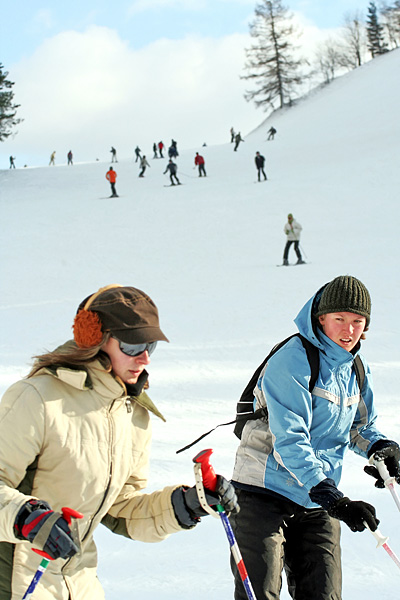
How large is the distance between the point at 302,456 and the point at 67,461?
978 mm

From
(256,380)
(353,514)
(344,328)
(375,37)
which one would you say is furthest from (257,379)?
(375,37)

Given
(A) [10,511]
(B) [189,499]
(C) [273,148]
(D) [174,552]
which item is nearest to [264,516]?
(B) [189,499]

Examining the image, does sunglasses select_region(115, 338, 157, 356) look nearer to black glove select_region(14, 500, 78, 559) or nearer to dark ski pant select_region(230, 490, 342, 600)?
black glove select_region(14, 500, 78, 559)

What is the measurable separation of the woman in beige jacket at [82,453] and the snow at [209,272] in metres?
1.56

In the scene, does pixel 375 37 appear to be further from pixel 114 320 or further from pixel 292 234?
pixel 114 320

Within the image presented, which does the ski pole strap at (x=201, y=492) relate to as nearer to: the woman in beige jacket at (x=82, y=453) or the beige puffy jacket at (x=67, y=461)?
the woman in beige jacket at (x=82, y=453)

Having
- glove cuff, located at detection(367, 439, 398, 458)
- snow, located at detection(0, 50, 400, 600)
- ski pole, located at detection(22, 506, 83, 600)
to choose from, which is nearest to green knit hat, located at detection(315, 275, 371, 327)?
glove cuff, located at detection(367, 439, 398, 458)

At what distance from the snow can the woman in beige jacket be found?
1562 mm

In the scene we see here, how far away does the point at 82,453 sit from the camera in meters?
2.02

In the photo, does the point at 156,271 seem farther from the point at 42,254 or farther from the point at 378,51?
the point at 378,51

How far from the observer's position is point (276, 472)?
2.71 m

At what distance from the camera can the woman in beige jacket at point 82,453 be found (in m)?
1.90

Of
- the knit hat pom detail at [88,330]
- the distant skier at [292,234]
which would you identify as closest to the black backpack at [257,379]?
the knit hat pom detail at [88,330]

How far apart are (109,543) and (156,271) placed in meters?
11.6
